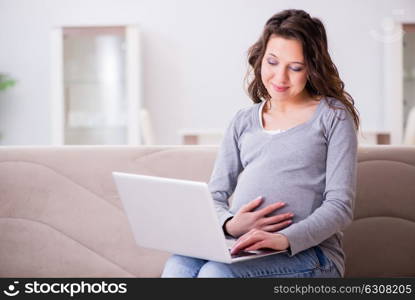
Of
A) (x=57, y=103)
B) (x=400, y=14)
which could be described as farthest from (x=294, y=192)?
(x=400, y=14)

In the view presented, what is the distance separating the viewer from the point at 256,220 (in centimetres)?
136

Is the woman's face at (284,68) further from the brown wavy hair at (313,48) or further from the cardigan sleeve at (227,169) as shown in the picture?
the cardigan sleeve at (227,169)

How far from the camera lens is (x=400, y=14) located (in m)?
5.84

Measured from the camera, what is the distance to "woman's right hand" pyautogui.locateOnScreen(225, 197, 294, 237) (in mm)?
1353

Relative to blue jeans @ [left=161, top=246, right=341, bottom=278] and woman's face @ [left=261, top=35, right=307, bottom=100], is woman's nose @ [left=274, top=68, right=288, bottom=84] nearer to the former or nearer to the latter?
woman's face @ [left=261, top=35, right=307, bottom=100]

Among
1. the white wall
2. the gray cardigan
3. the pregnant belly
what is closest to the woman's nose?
the gray cardigan

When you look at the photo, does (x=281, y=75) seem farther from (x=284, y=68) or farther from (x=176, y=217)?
(x=176, y=217)

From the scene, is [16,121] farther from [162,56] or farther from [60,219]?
[60,219]

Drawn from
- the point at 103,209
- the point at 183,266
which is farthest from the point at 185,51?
the point at 183,266

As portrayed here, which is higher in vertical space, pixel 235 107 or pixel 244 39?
pixel 244 39

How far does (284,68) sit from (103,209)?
2.23 ft

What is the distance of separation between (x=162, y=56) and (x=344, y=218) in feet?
15.6

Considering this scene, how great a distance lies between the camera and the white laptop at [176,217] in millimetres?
1179

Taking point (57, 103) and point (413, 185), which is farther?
point (57, 103)
